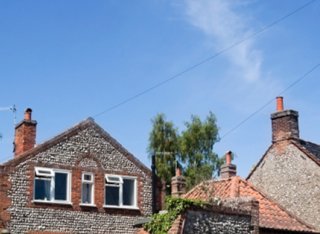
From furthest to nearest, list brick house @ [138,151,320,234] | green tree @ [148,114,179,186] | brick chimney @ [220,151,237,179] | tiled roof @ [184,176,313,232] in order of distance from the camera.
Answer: green tree @ [148,114,179,186] → brick chimney @ [220,151,237,179] → tiled roof @ [184,176,313,232] → brick house @ [138,151,320,234]

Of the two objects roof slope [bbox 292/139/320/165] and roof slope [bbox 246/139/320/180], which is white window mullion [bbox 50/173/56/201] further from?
roof slope [bbox 292/139/320/165]

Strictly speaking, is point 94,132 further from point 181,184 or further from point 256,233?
point 256,233

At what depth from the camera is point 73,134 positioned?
3472cm

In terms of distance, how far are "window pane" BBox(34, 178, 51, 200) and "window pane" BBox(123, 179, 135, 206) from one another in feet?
15.0

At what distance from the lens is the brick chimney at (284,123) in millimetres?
33781

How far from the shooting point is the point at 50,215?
3291 cm

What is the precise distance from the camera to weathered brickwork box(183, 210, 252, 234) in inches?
898

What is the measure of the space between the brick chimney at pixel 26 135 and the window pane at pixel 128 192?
17.8 ft

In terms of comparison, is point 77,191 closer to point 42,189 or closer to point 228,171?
point 42,189

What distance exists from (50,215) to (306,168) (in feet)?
42.4

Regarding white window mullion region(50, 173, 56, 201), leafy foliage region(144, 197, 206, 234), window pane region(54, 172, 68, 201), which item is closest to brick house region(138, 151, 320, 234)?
leafy foliage region(144, 197, 206, 234)

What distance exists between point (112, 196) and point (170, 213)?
12905 mm

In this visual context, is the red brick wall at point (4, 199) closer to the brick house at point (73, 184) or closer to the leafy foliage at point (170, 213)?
the brick house at point (73, 184)

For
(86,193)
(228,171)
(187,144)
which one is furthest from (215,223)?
(187,144)
